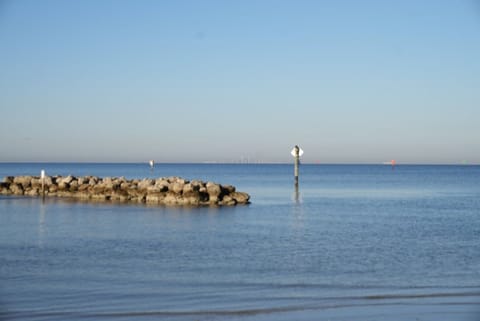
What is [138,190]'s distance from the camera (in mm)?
41719

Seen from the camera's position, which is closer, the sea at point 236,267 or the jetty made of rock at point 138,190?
the sea at point 236,267

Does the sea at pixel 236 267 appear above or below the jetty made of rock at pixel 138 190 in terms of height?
below

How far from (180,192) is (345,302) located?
88.2 feet

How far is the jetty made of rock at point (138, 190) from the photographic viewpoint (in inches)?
1528

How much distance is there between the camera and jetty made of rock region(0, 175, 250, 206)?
127 ft

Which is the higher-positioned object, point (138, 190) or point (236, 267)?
point (138, 190)

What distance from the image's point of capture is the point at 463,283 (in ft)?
50.2

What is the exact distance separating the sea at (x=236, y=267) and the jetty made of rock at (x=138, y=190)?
18.8ft

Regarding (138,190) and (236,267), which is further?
(138,190)

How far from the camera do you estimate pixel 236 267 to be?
17219 mm

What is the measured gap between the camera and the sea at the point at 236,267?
12.3 m

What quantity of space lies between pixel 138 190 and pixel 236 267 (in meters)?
25.3

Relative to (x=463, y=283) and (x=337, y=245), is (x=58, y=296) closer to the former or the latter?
(x=463, y=283)

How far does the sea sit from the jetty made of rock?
5.73 meters
